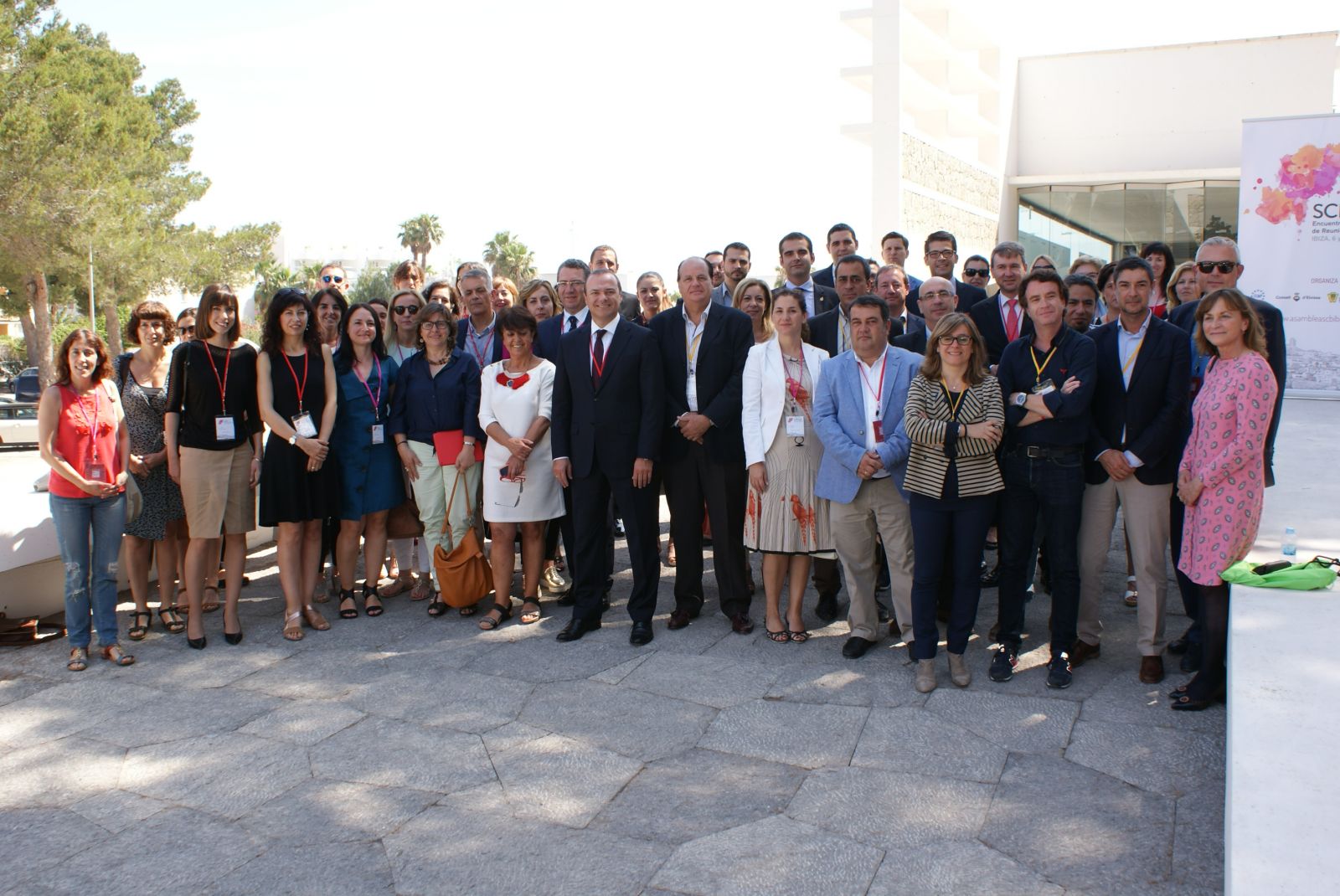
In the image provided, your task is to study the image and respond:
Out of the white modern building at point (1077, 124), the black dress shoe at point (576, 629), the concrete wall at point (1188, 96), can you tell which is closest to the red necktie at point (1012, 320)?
the black dress shoe at point (576, 629)

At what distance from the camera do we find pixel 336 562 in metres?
6.07

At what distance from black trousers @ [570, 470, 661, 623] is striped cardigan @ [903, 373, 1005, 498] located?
1517mm

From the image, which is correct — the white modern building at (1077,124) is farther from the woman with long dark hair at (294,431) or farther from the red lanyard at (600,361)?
the woman with long dark hair at (294,431)

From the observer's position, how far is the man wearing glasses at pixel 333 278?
20.0 feet

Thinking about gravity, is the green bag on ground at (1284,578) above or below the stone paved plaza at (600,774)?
above

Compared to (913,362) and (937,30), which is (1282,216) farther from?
(937,30)

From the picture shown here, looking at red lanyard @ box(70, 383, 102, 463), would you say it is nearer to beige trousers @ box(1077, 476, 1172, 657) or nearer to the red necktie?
beige trousers @ box(1077, 476, 1172, 657)

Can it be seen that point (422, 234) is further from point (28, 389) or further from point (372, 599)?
point (372, 599)

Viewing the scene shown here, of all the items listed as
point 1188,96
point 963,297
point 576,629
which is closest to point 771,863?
point 576,629

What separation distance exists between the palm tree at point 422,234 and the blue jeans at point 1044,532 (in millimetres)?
66640

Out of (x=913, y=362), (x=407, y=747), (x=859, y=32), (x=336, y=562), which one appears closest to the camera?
(x=407, y=747)

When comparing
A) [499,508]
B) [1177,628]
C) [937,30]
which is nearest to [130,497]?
[499,508]

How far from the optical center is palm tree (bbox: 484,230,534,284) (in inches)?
2571

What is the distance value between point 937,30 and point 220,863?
23.4 m
